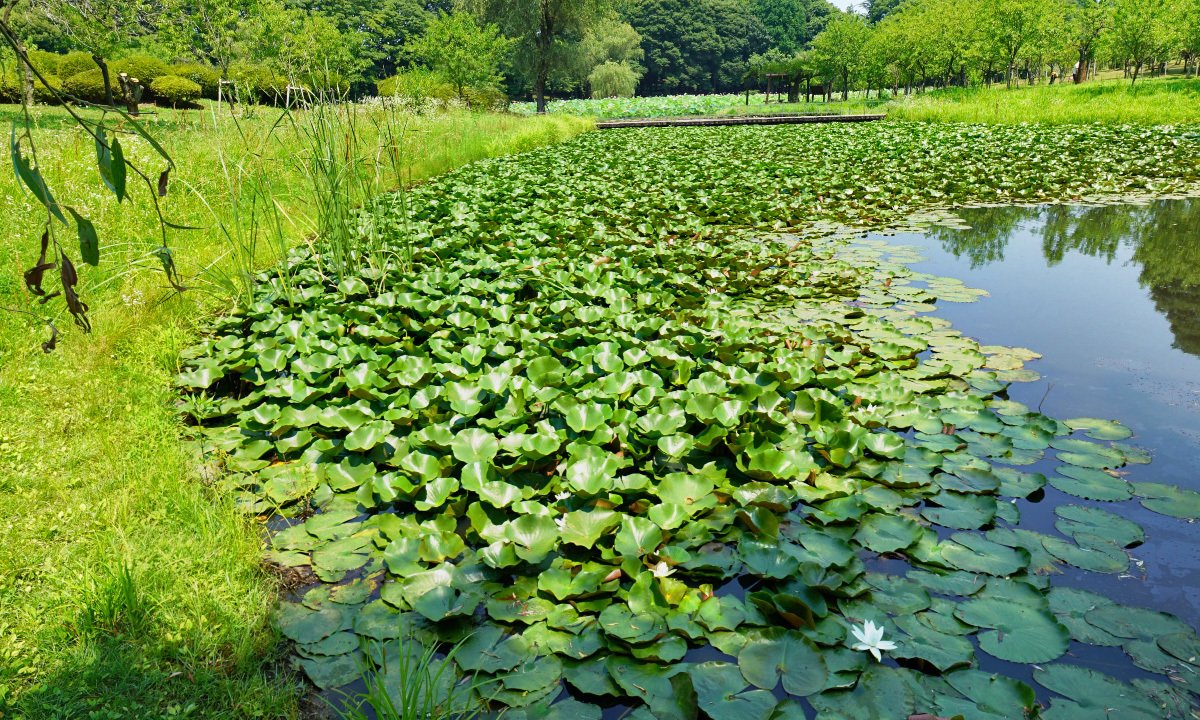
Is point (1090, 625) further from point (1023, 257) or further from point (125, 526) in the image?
point (1023, 257)

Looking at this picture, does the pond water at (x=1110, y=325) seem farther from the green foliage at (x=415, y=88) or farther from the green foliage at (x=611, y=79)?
the green foliage at (x=611, y=79)

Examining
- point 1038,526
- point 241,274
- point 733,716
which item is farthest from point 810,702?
point 241,274

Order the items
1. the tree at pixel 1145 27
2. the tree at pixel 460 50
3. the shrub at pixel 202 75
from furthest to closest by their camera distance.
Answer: the tree at pixel 1145 27 → the tree at pixel 460 50 → the shrub at pixel 202 75

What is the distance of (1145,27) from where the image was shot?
67.1ft

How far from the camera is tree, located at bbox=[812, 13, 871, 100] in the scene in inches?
1116

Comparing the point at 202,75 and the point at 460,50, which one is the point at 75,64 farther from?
the point at 460,50

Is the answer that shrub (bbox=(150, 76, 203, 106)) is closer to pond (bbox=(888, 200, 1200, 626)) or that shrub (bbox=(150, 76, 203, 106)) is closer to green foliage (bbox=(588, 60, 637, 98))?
pond (bbox=(888, 200, 1200, 626))

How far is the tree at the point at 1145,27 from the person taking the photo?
66.7 ft

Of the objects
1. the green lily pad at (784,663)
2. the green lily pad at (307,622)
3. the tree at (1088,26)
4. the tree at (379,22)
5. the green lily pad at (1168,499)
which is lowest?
the green lily pad at (307,622)

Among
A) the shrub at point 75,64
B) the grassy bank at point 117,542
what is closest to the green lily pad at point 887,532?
the grassy bank at point 117,542

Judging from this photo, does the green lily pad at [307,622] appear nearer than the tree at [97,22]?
Yes

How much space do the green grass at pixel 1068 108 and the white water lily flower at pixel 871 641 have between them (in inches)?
583

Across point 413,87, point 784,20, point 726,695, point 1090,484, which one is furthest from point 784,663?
point 784,20

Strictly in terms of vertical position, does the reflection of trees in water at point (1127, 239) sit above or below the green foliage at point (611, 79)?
below
